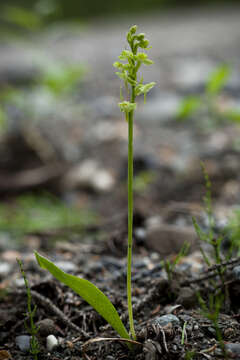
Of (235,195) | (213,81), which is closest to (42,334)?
(235,195)

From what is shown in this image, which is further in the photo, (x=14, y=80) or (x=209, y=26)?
(x=209, y=26)

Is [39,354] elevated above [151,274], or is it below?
below

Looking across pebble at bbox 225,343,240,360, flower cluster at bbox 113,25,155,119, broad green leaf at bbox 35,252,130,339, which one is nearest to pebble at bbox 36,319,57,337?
broad green leaf at bbox 35,252,130,339

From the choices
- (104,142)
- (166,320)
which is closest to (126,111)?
(166,320)

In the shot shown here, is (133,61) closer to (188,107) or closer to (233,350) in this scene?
(233,350)

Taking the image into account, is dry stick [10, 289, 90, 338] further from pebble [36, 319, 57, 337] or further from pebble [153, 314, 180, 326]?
pebble [153, 314, 180, 326]

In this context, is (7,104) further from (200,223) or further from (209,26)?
(209,26)
